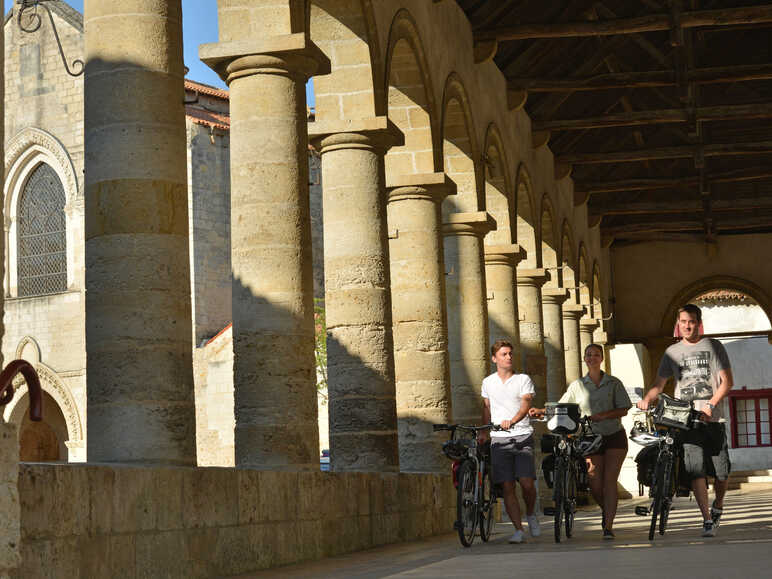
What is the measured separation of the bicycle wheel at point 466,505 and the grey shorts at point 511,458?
0.83 feet

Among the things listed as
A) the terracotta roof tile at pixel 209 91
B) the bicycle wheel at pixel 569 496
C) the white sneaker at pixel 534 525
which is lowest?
the white sneaker at pixel 534 525

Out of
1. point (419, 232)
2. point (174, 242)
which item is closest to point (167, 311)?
point (174, 242)

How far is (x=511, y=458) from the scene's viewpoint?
7926mm

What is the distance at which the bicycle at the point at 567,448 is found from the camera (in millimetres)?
7766

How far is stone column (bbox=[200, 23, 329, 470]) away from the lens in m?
7.38

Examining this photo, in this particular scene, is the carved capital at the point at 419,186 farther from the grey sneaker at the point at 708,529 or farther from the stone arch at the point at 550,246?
the stone arch at the point at 550,246

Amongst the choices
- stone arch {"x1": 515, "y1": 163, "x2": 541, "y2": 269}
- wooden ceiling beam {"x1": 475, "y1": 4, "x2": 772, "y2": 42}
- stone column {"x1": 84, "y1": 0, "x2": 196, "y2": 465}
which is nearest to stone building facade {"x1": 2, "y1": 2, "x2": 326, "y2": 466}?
stone arch {"x1": 515, "y1": 163, "x2": 541, "y2": 269}

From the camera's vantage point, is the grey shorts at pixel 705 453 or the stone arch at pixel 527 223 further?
the stone arch at pixel 527 223

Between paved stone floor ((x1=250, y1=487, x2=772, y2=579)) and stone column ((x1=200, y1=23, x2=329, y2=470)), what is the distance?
82cm

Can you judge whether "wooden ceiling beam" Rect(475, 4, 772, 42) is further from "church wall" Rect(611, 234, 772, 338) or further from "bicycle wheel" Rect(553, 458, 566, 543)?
"church wall" Rect(611, 234, 772, 338)

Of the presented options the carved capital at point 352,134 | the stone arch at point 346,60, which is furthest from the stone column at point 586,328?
the carved capital at point 352,134

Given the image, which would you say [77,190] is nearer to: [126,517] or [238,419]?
[238,419]

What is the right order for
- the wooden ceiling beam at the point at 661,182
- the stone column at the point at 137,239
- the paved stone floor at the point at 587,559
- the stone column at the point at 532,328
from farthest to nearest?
the wooden ceiling beam at the point at 661,182 → the stone column at the point at 532,328 → the stone column at the point at 137,239 → the paved stone floor at the point at 587,559

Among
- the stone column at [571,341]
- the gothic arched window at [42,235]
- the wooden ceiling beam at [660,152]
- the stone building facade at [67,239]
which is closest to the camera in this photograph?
the wooden ceiling beam at [660,152]
